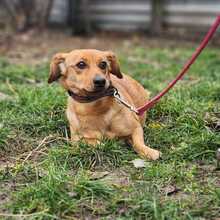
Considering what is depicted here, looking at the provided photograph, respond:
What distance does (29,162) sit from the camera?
3.78 m

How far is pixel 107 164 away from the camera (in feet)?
12.3

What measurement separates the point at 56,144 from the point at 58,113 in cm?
68

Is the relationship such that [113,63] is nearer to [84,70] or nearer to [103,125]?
[84,70]

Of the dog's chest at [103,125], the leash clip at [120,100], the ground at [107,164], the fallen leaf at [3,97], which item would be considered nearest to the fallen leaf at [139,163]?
the ground at [107,164]

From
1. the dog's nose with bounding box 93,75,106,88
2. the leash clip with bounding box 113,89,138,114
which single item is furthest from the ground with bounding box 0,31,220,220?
the dog's nose with bounding box 93,75,106,88

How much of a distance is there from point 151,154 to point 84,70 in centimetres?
75

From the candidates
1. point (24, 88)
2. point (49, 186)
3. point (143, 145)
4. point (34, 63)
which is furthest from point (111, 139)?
point (34, 63)

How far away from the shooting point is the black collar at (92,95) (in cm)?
389

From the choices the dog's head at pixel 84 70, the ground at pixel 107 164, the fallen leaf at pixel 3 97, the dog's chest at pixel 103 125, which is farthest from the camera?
the fallen leaf at pixel 3 97

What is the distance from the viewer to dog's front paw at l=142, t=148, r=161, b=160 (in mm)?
3768

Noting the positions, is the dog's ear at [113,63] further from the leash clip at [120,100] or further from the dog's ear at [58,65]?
the dog's ear at [58,65]

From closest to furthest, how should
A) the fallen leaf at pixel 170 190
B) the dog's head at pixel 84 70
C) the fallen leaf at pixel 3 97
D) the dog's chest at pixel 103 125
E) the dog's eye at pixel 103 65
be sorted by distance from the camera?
the fallen leaf at pixel 170 190
the dog's head at pixel 84 70
the dog's eye at pixel 103 65
the dog's chest at pixel 103 125
the fallen leaf at pixel 3 97

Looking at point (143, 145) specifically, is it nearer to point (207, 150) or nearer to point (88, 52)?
point (207, 150)

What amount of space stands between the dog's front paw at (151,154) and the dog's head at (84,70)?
20.8 inches
